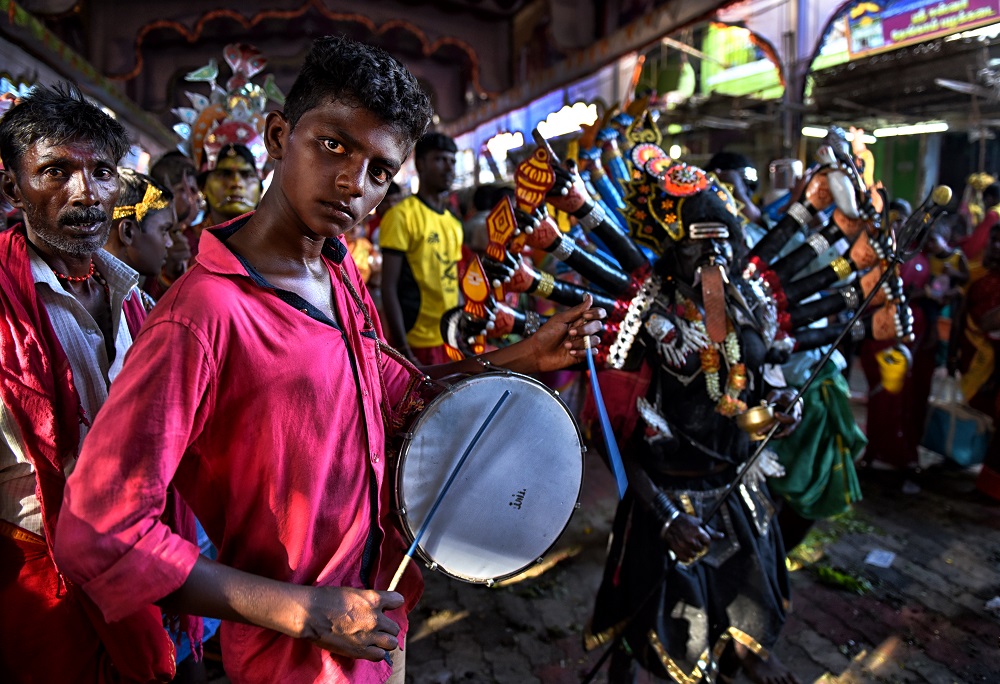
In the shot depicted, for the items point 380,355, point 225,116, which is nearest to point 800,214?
point 380,355

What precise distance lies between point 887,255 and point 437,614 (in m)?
2.56

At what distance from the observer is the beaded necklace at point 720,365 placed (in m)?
2.19

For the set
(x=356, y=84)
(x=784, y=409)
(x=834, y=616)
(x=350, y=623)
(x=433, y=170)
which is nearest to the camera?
(x=350, y=623)

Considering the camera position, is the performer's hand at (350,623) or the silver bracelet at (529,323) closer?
the performer's hand at (350,623)

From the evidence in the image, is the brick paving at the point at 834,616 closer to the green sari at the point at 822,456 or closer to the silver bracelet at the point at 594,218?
the green sari at the point at 822,456

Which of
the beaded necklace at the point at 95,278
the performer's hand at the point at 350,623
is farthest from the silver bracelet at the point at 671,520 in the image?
the beaded necklace at the point at 95,278

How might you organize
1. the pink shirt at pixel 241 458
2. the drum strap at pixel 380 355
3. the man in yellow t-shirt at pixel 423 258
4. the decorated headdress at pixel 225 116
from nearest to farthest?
the pink shirt at pixel 241 458, the drum strap at pixel 380 355, the man in yellow t-shirt at pixel 423 258, the decorated headdress at pixel 225 116

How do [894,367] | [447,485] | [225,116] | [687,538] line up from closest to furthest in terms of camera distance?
[447,485] < [687,538] < [894,367] < [225,116]

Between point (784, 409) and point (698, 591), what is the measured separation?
0.70 metres

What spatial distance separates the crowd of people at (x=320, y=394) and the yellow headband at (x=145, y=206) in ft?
0.09

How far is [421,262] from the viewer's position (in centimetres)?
407

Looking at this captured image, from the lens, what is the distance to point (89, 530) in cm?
86

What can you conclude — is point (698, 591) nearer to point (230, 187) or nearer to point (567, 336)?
point (567, 336)

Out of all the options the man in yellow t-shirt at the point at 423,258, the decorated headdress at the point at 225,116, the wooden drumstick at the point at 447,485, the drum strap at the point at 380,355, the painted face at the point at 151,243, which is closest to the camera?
the wooden drumstick at the point at 447,485
